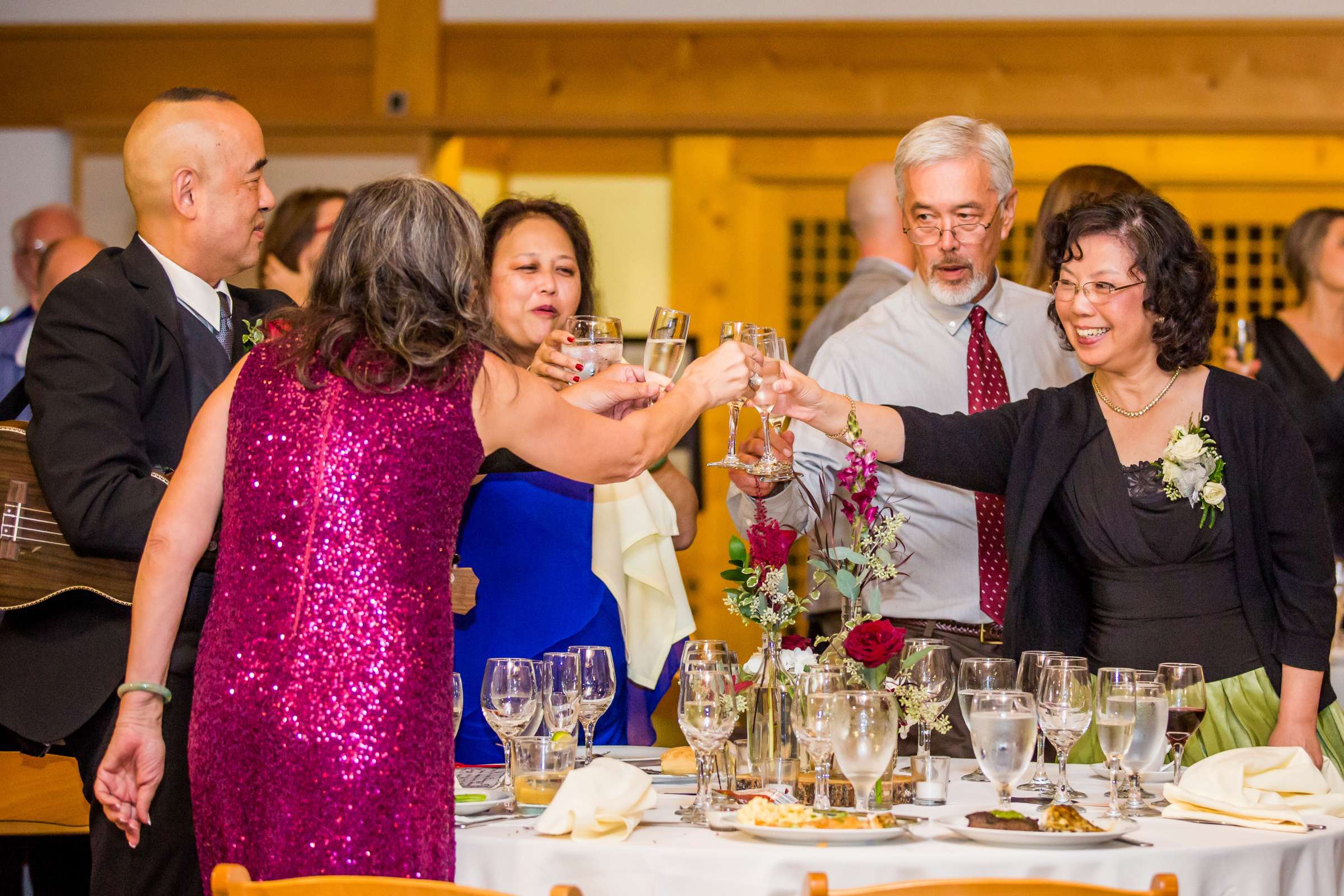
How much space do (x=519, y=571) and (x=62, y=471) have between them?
93cm

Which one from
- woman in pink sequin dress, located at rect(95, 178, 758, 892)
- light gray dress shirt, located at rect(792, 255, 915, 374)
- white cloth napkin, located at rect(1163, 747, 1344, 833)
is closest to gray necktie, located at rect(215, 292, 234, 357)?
woman in pink sequin dress, located at rect(95, 178, 758, 892)

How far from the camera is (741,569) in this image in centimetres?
229

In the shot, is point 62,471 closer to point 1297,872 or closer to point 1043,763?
point 1043,763

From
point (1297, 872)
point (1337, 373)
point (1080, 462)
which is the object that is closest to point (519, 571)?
point (1080, 462)

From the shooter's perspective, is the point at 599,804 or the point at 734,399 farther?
the point at 734,399

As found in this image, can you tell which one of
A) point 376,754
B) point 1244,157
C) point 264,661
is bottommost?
point 376,754

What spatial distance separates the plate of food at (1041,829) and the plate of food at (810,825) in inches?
3.8

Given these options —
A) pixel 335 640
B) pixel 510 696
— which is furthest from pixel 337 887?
pixel 510 696

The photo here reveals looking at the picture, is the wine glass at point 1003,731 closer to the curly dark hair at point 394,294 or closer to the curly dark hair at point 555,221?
the curly dark hair at point 394,294

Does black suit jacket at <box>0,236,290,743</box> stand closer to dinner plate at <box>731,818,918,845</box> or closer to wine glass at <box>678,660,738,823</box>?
wine glass at <box>678,660,738,823</box>

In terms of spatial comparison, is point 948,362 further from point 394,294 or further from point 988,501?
point 394,294

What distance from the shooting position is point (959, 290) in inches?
123

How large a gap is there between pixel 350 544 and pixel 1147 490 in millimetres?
1483

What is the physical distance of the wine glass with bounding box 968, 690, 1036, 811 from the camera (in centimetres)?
202
